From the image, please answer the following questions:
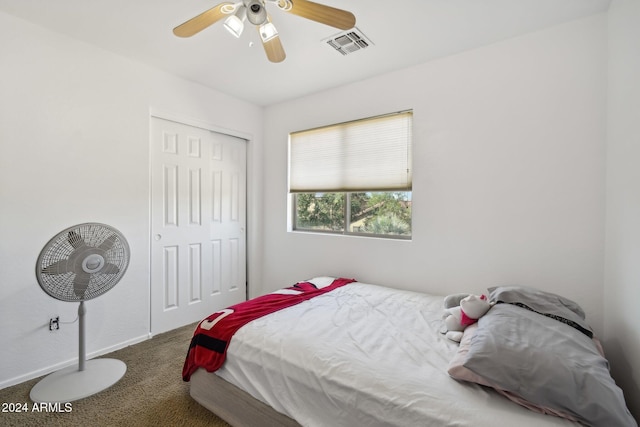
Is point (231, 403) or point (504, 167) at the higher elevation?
point (504, 167)

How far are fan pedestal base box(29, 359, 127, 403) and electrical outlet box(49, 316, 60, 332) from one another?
301mm

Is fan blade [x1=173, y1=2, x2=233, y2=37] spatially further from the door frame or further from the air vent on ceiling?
the door frame

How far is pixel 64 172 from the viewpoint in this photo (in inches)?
83.8

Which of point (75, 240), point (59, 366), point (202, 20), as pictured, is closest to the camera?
point (202, 20)

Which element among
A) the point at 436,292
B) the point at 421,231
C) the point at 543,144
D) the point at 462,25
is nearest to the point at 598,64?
the point at 543,144

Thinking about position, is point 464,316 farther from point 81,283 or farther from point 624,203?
point 81,283

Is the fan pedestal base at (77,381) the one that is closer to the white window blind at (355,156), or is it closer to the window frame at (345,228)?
the window frame at (345,228)

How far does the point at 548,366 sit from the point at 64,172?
3055mm

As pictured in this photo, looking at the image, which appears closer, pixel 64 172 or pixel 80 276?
pixel 80 276

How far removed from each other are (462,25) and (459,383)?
218 centimetres

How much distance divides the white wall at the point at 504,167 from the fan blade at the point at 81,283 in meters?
2.11

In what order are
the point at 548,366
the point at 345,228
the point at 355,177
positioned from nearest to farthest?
the point at 548,366 → the point at 355,177 → the point at 345,228

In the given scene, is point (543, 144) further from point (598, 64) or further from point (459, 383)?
point (459, 383)

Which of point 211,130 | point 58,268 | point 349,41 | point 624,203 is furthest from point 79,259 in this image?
point 624,203
